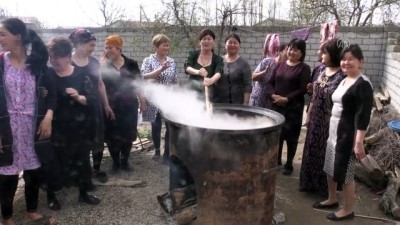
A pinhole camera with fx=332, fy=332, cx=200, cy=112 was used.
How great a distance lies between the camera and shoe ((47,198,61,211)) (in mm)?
3561

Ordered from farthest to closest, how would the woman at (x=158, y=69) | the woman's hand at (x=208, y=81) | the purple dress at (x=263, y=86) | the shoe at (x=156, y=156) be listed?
the shoe at (x=156, y=156), the purple dress at (x=263, y=86), the woman at (x=158, y=69), the woman's hand at (x=208, y=81)

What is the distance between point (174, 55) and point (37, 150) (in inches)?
308

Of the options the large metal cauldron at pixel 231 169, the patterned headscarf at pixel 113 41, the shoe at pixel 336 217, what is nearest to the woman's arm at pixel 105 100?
the patterned headscarf at pixel 113 41

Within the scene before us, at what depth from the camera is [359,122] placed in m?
3.04

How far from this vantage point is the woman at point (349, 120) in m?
3.04

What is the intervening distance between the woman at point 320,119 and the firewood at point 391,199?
24.9 inches

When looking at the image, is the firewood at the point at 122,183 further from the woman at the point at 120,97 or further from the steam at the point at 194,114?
the steam at the point at 194,114

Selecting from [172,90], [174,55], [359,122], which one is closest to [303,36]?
[174,55]

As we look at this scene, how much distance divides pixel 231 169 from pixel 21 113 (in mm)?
1939

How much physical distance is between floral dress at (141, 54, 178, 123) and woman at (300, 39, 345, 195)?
2005mm

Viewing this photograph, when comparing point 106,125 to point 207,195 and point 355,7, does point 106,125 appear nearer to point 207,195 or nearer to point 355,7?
point 207,195

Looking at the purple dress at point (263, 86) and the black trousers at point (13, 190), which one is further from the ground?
the purple dress at point (263, 86)

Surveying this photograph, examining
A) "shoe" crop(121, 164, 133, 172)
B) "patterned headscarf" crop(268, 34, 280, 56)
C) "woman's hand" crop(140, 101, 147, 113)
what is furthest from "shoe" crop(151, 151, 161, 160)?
"patterned headscarf" crop(268, 34, 280, 56)

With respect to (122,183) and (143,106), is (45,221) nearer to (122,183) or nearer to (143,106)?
(122,183)
